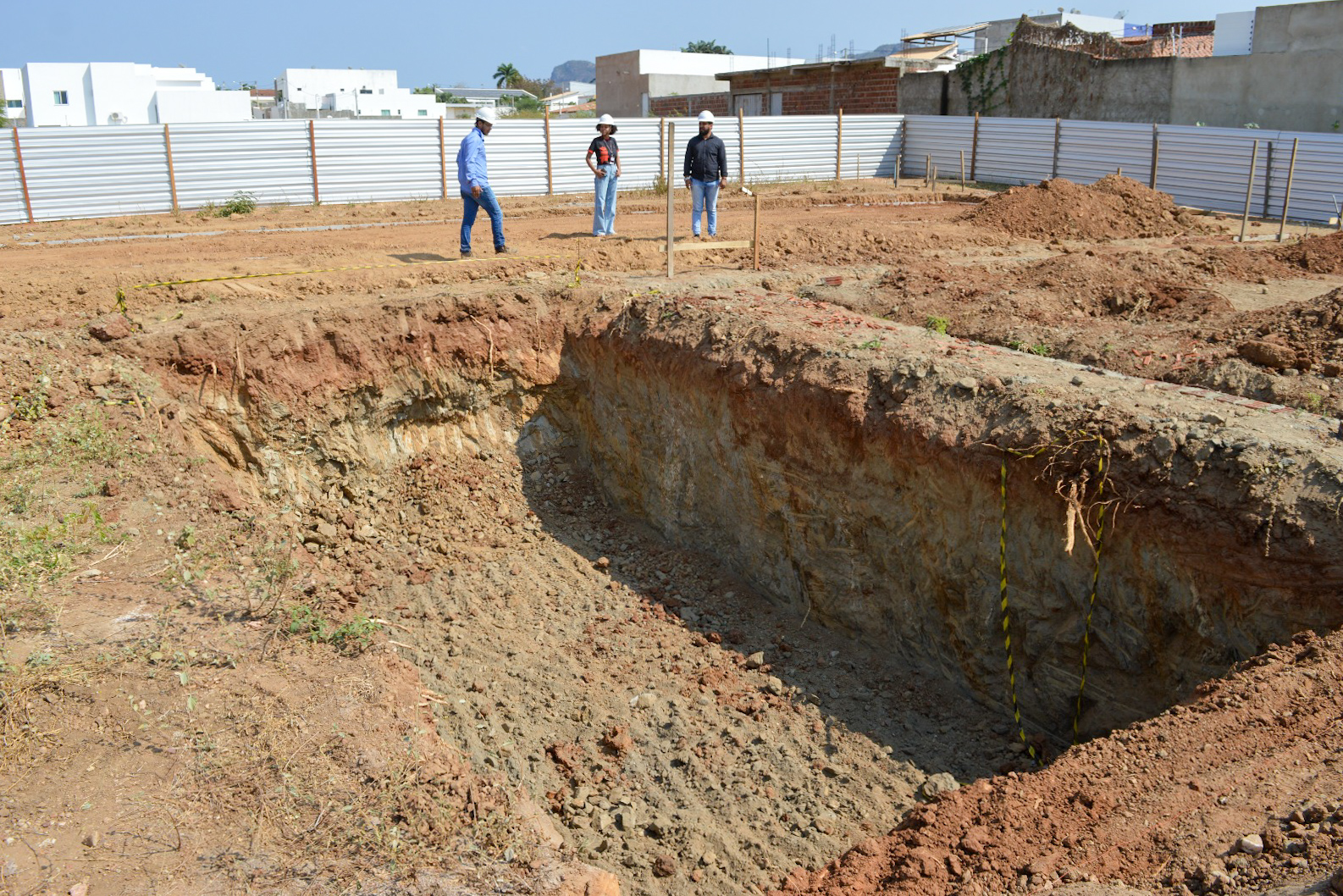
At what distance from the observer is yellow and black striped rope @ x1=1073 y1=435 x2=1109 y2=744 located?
18.0 feet

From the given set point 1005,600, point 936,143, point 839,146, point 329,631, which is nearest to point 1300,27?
point 936,143

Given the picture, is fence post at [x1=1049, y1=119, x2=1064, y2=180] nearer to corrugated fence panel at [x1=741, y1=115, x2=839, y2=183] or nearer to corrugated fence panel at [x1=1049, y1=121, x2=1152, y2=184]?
corrugated fence panel at [x1=1049, y1=121, x2=1152, y2=184]

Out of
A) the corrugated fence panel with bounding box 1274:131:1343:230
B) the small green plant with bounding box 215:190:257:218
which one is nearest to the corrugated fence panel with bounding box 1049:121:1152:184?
the corrugated fence panel with bounding box 1274:131:1343:230

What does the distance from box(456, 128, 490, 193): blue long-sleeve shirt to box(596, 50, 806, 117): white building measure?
25200 millimetres

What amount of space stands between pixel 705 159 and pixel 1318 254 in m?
7.60

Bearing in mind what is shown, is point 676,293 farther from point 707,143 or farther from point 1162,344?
point 1162,344

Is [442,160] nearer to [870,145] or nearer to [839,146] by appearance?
[839,146]

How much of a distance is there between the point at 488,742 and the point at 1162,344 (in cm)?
671

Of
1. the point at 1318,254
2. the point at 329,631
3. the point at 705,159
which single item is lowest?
the point at 329,631

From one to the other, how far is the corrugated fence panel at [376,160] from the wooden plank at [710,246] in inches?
320

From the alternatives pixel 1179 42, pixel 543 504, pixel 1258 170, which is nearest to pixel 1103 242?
pixel 1258 170

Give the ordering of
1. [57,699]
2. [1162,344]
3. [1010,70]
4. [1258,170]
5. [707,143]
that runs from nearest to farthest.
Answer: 1. [57,699]
2. [1162,344]
3. [707,143]
4. [1258,170]
5. [1010,70]

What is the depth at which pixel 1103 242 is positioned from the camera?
14133 mm

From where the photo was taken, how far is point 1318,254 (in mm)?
12273
